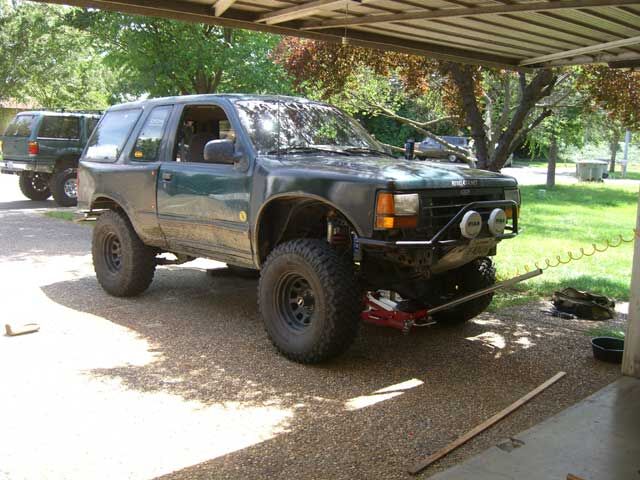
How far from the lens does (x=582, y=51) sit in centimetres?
694

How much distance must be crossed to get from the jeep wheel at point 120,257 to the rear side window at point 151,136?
0.74 metres

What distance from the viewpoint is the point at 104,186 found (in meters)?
7.20

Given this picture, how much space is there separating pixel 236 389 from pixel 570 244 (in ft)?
24.3

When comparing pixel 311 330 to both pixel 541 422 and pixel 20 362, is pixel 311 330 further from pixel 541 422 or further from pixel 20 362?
pixel 20 362

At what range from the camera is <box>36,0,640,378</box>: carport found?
5152 mm

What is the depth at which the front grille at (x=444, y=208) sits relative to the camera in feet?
16.1

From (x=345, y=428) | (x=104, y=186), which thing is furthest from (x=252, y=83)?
(x=345, y=428)

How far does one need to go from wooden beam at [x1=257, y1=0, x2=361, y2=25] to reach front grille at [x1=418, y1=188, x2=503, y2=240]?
1.59 metres

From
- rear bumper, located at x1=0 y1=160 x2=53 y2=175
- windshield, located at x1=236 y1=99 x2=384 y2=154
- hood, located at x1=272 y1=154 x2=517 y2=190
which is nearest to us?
hood, located at x1=272 y1=154 x2=517 y2=190

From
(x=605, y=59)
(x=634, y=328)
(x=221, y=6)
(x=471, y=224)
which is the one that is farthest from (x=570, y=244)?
(x=221, y=6)

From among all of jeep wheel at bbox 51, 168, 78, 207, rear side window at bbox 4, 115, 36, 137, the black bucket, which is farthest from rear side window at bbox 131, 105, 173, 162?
rear side window at bbox 4, 115, 36, 137

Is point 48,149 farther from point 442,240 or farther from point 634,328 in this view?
point 634,328

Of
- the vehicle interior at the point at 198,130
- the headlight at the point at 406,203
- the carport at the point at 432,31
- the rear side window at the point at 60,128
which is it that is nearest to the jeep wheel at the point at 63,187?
the rear side window at the point at 60,128

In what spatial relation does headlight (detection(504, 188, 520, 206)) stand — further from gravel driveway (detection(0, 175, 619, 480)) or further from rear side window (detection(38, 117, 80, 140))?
rear side window (detection(38, 117, 80, 140))
